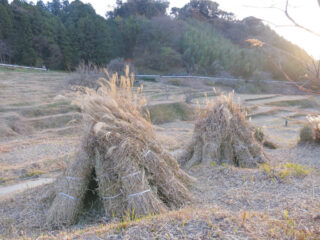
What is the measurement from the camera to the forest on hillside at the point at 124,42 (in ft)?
93.8

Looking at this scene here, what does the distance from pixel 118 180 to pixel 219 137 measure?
276 cm

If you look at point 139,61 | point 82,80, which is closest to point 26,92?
point 82,80

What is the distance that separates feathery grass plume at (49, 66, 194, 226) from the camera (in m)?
3.42

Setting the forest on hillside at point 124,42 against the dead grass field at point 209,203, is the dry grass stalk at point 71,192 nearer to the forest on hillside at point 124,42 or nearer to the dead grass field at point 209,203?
the dead grass field at point 209,203

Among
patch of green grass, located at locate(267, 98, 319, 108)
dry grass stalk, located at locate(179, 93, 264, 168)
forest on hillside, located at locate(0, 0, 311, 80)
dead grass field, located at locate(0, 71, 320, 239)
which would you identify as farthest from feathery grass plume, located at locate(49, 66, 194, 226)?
forest on hillside, located at locate(0, 0, 311, 80)

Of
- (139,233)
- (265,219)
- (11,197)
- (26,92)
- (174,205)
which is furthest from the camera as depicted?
(26,92)

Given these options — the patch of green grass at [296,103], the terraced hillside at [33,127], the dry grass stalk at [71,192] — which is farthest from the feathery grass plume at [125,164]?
the patch of green grass at [296,103]

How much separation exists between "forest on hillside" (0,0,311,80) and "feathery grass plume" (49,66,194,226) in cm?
2688

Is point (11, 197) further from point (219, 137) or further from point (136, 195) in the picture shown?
point (219, 137)

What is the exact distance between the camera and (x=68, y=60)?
31297 millimetres

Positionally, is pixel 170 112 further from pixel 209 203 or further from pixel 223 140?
pixel 209 203

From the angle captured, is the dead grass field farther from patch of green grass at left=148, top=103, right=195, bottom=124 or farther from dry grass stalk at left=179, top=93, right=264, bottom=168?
patch of green grass at left=148, top=103, right=195, bottom=124

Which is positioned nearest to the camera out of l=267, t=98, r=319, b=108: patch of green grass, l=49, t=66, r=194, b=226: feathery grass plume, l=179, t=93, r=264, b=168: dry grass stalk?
l=49, t=66, r=194, b=226: feathery grass plume

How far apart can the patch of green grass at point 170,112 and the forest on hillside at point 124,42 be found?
46.3 ft
